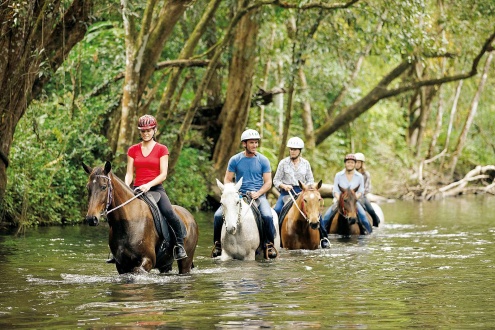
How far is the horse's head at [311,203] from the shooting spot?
17047 mm

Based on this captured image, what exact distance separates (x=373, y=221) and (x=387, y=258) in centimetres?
801

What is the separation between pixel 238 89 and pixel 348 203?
12155mm

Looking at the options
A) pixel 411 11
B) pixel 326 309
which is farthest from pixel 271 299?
pixel 411 11

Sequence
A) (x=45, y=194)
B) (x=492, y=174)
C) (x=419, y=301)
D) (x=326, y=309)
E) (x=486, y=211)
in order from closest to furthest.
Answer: (x=326, y=309), (x=419, y=301), (x=45, y=194), (x=486, y=211), (x=492, y=174)

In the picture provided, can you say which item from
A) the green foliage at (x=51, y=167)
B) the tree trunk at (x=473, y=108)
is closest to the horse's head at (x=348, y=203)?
the green foliage at (x=51, y=167)

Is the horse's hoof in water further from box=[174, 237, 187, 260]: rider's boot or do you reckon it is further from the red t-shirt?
the red t-shirt

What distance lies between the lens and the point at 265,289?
468 inches

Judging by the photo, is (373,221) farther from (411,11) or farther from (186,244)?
(186,244)

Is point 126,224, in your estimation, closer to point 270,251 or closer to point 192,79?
point 270,251

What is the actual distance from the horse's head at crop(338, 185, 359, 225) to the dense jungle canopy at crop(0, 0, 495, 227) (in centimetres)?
594

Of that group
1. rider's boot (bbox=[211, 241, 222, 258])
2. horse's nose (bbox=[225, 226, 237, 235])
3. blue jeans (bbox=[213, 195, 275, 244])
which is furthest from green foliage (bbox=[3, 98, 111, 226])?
horse's nose (bbox=[225, 226, 237, 235])

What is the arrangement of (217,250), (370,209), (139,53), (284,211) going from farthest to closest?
(139,53)
(370,209)
(284,211)
(217,250)

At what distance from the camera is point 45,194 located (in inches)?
925

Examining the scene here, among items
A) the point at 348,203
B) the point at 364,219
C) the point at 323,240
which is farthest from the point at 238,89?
the point at 323,240
